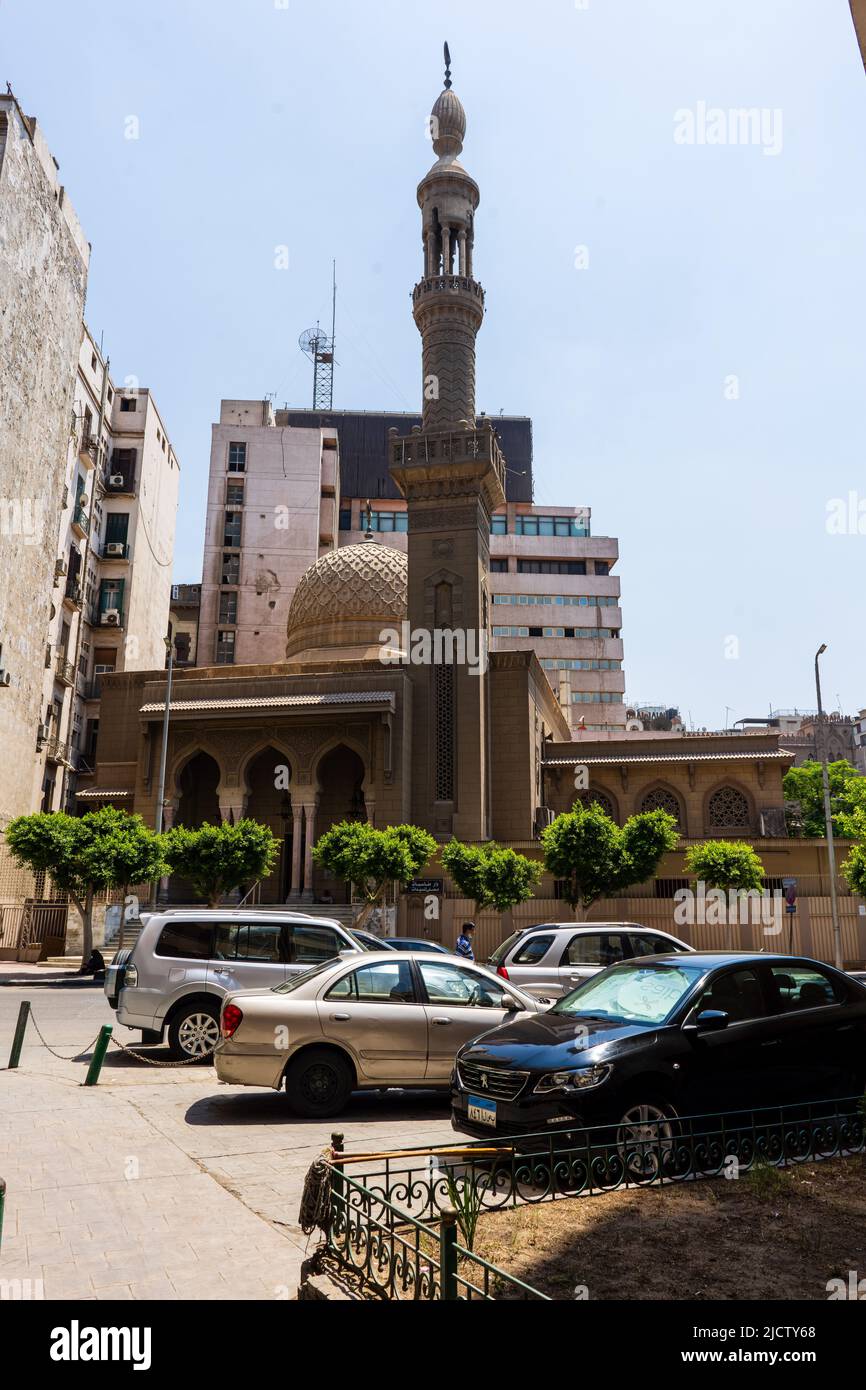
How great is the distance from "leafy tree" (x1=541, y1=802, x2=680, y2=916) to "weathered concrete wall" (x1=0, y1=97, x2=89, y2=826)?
17.6 meters


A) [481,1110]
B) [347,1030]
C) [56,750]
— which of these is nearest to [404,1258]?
[481,1110]

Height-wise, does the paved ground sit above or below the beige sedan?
→ below

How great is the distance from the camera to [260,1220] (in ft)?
17.2

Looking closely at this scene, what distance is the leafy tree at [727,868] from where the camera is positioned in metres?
26.1

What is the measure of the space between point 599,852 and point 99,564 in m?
28.1

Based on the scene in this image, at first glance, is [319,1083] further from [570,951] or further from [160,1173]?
[570,951]

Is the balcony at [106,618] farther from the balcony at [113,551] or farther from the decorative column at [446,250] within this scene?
the decorative column at [446,250]

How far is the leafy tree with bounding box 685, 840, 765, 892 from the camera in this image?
1026 inches

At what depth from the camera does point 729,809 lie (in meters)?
35.0

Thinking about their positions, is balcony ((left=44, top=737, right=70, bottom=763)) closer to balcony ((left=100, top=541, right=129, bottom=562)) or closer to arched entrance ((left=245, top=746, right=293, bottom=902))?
arched entrance ((left=245, top=746, right=293, bottom=902))

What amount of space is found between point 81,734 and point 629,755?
22506 mm

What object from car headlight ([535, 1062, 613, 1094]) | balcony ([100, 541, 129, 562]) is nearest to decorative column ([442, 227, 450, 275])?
balcony ([100, 541, 129, 562])
